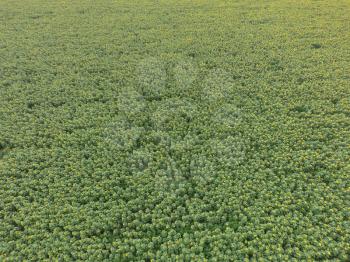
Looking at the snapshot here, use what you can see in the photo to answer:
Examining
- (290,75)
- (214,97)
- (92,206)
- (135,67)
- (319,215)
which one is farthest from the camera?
(135,67)

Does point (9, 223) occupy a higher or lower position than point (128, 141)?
lower

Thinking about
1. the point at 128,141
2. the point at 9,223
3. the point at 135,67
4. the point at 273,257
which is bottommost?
the point at 273,257

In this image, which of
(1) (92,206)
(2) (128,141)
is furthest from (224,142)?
(1) (92,206)

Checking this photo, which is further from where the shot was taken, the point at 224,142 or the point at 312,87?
the point at 312,87

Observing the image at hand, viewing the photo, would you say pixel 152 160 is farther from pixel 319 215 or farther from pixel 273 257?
pixel 319 215

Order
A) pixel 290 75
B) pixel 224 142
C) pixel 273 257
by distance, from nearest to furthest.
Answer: pixel 273 257 → pixel 224 142 → pixel 290 75

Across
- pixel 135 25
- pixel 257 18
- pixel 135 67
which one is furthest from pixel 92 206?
pixel 257 18
